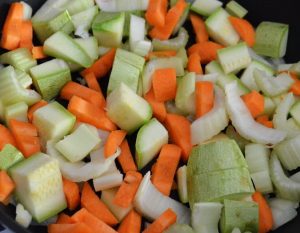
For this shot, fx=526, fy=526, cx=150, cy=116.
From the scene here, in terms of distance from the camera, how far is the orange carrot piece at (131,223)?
2568 millimetres

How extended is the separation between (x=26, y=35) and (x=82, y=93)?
51cm

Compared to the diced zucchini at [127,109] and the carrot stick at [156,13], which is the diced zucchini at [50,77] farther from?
the carrot stick at [156,13]

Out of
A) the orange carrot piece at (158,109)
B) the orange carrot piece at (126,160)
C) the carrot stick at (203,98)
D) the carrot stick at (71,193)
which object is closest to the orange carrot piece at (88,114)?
the orange carrot piece at (126,160)

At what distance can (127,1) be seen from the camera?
3.28 metres

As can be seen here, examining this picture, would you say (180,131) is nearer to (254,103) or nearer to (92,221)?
(254,103)

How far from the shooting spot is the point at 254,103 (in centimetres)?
293

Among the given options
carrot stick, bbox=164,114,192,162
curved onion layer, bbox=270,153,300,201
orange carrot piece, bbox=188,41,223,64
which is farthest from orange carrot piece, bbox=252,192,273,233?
orange carrot piece, bbox=188,41,223,64

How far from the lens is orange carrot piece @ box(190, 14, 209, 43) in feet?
11.0

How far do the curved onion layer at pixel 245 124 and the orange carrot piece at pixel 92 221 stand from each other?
0.89 metres

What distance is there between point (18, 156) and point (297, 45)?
6.17ft

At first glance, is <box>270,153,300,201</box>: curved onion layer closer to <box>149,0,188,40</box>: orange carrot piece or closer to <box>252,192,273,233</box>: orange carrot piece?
<box>252,192,273,233</box>: orange carrot piece

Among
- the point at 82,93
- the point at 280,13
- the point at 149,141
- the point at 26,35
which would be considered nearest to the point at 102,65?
the point at 82,93

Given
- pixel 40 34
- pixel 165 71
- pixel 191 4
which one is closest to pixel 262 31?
pixel 191 4

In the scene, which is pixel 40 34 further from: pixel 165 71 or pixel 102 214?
pixel 102 214
